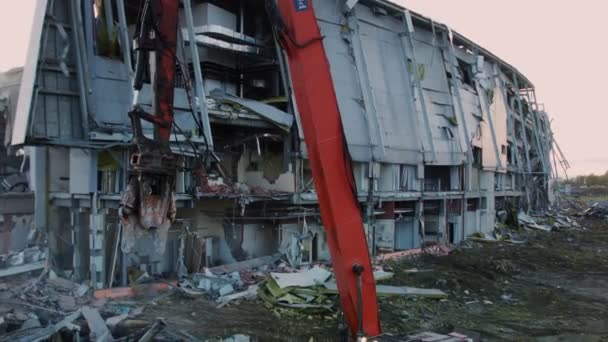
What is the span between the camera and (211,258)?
13.6m

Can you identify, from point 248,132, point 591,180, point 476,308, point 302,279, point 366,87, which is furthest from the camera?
point 591,180

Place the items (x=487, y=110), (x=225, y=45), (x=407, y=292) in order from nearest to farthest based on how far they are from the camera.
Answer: (x=407, y=292) → (x=225, y=45) → (x=487, y=110)

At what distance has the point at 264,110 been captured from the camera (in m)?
13.7

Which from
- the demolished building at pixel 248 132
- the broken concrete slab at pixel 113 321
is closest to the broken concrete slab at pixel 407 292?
the demolished building at pixel 248 132

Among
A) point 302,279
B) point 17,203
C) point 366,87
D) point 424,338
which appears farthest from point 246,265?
point 424,338

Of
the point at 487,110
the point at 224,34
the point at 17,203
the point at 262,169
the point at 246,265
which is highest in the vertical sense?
the point at 224,34

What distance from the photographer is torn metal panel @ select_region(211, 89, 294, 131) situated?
1342 centimetres

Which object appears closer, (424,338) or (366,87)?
(424,338)

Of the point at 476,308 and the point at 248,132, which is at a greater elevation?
the point at 248,132

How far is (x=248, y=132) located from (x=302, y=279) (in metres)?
5.76

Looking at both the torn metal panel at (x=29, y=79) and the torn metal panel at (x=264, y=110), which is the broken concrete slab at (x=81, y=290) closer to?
the torn metal panel at (x=29, y=79)

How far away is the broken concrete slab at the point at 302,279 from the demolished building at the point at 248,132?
8.46 feet

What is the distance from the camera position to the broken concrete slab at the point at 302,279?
32.7 ft

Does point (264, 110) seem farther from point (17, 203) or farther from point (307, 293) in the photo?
point (17, 203)
